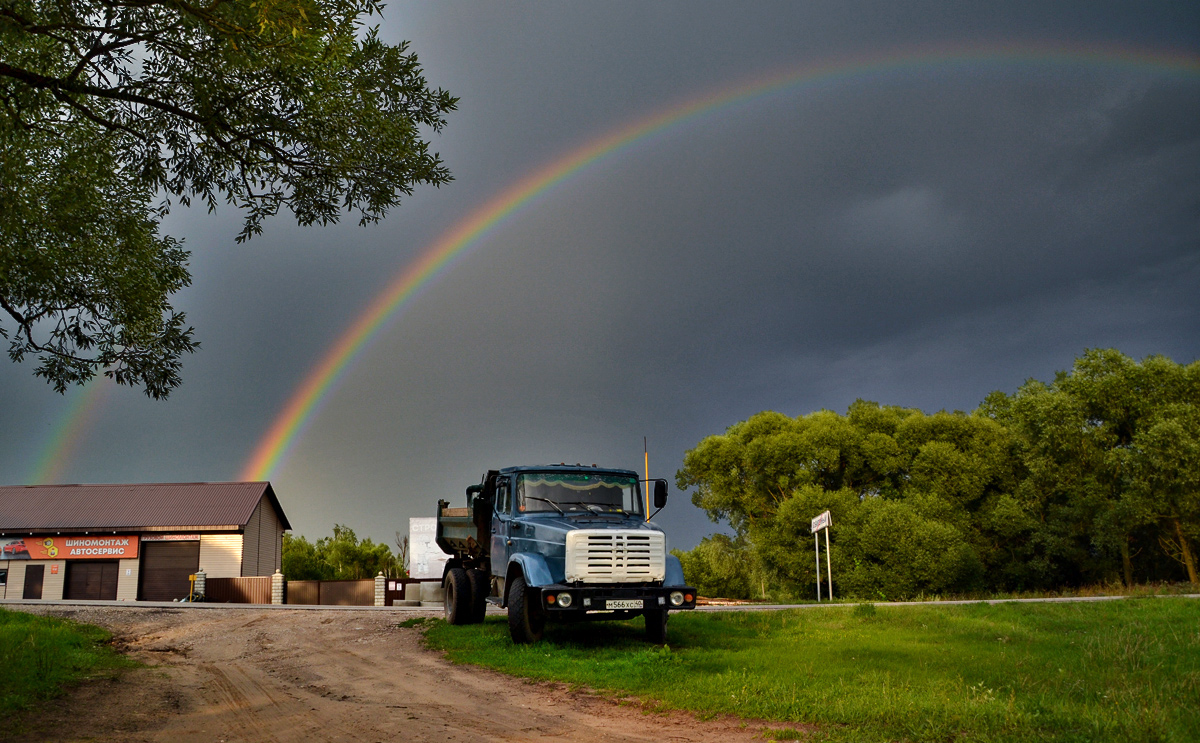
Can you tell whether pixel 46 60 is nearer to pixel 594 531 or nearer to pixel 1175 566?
pixel 594 531

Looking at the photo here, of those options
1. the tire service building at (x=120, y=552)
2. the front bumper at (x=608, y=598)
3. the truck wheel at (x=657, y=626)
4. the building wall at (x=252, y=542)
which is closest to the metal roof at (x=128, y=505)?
the tire service building at (x=120, y=552)

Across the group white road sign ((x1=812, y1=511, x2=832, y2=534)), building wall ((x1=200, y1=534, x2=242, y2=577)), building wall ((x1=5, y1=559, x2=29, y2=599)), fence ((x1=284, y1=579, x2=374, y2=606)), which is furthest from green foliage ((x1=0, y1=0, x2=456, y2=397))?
building wall ((x1=5, y1=559, x2=29, y2=599))

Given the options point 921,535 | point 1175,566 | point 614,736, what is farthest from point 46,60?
point 1175,566

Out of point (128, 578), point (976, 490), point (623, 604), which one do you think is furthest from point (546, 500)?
point (128, 578)

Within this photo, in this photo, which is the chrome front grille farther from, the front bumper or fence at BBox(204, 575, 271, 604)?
fence at BBox(204, 575, 271, 604)

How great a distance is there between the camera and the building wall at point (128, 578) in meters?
44.2

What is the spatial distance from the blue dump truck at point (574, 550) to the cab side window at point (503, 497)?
0.02 metres

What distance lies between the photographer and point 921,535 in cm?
3675

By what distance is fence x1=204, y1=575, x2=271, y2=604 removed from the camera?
4000 centimetres

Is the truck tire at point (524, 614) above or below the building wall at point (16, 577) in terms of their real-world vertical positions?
above

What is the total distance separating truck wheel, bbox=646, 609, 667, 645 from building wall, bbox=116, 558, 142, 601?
1652 inches

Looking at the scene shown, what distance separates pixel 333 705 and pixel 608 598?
436 cm

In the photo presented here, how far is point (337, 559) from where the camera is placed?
65.1 m

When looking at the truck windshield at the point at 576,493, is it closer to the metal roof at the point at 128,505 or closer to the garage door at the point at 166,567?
the metal roof at the point at 128,505
